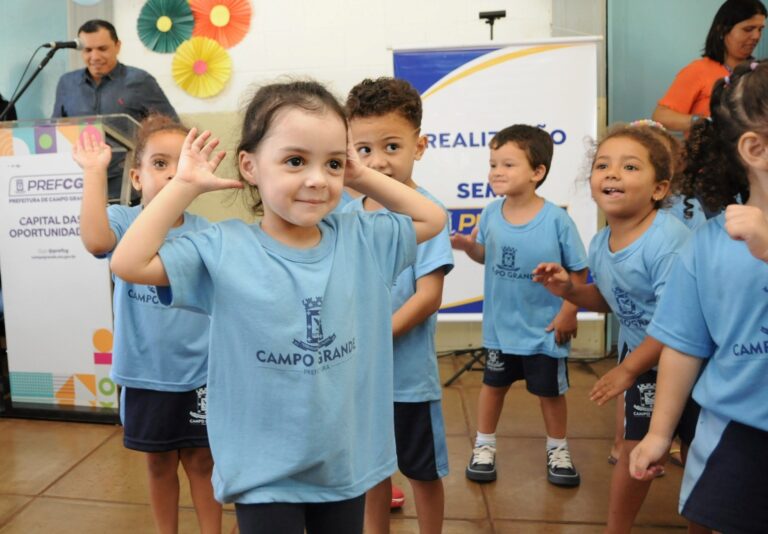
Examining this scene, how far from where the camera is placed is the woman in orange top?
3361 millimetres

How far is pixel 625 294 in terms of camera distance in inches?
76.2

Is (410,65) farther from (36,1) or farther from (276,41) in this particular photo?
(36,1)

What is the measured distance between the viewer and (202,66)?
448 cm

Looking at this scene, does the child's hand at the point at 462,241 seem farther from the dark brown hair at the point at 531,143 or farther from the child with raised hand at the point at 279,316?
the child with raised hand at the point at 279,316

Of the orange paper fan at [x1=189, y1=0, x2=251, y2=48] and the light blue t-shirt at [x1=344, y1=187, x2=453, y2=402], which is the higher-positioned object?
the orange paper fan at [x1=189, y1=0, x2=251, y2=48]

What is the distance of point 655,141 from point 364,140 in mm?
929

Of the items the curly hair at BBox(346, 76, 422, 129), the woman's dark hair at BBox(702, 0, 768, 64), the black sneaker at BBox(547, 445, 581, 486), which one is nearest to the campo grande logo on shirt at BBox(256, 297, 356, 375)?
the curly hair at BBox(346, 76, 422, 129)

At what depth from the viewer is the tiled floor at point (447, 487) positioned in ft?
7.20

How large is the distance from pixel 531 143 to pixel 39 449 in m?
2.40

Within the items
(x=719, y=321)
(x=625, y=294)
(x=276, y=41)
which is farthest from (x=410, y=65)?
(x=719, y=321)

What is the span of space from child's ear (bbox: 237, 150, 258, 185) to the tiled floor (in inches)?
54.2

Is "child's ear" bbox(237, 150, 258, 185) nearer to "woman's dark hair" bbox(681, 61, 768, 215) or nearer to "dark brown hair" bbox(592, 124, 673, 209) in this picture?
"woman's dark hair" bbox(681, 61, 768, 215)

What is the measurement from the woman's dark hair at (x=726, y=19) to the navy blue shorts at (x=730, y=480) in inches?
110

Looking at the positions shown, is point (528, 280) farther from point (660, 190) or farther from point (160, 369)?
point (160, 369)
